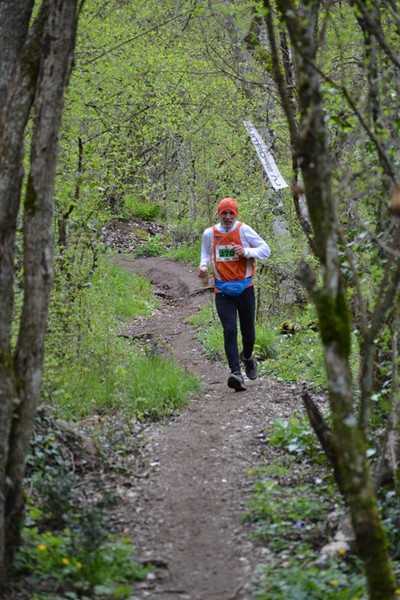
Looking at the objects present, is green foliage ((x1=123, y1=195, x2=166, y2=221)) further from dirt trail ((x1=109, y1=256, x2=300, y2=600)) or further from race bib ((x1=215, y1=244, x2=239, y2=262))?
race bib ((x1=215, y1=244, x2=239, y2=262))

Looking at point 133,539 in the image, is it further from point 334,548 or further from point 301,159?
point 301,159

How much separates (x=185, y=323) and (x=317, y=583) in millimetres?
10277

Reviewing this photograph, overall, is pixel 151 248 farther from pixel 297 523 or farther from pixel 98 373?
pixel 297 523

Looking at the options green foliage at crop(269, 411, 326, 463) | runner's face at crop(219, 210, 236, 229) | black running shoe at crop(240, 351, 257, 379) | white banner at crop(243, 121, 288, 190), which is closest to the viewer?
green foliage at crop(269, 411, 326, 463)

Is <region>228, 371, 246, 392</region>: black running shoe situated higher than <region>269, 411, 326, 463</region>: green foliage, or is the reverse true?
<region>228, 371, 246, 392</region>: black running shoe

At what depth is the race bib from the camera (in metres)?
8.55

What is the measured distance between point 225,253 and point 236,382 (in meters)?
1.48

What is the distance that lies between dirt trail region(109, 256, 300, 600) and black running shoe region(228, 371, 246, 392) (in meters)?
0.09

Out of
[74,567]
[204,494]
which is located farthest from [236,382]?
[74,567]

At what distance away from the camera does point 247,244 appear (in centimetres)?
862

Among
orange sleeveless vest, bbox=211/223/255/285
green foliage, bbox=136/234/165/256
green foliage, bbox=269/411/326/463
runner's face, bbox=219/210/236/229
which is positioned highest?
green foliage, bbox=136/234/165/256

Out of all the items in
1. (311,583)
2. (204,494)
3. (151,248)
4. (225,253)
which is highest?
(151,248)

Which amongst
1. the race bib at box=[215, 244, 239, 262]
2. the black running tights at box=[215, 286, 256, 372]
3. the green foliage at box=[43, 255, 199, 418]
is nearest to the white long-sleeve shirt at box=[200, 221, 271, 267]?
the race bib at box=[215, 244, 239, 262]

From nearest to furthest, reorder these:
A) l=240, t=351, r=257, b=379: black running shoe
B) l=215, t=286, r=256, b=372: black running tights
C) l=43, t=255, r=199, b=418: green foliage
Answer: l=43, t=255, r=199, b=418: green foliage
l=215, t=286, r=256, b=372: black running tights
l=240, t=351, r=257, b=379: black running shoe
